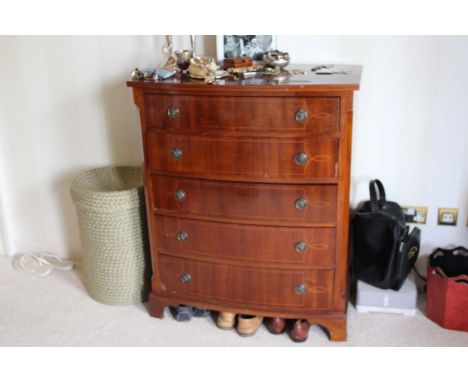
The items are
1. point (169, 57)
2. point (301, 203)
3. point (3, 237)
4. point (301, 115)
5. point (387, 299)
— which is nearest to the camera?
point (301, 115)

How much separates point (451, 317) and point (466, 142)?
72 cm

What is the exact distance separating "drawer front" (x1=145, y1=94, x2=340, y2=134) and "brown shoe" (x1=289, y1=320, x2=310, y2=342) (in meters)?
0.78

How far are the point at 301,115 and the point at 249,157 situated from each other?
24 cm

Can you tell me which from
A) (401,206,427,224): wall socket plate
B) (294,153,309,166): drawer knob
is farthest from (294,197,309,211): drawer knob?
(401,206,427,224): wall socket plate

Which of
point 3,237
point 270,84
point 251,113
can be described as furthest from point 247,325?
point 3,237

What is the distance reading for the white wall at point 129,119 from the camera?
230cm

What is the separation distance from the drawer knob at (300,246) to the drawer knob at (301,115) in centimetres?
46

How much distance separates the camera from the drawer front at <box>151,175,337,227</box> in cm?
204

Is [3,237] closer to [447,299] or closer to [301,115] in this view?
[301,115]

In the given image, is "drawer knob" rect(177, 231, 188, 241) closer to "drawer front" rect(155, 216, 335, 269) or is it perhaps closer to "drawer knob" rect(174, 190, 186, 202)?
"drawer front" rect(155, 216, 335, 269)

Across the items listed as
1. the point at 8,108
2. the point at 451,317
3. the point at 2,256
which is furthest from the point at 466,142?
the point at 2,256

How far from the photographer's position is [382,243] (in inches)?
90.5

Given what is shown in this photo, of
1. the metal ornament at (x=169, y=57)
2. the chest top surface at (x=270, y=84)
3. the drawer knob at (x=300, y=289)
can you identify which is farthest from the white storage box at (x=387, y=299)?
the metal ornament at (x=169, y=57)
